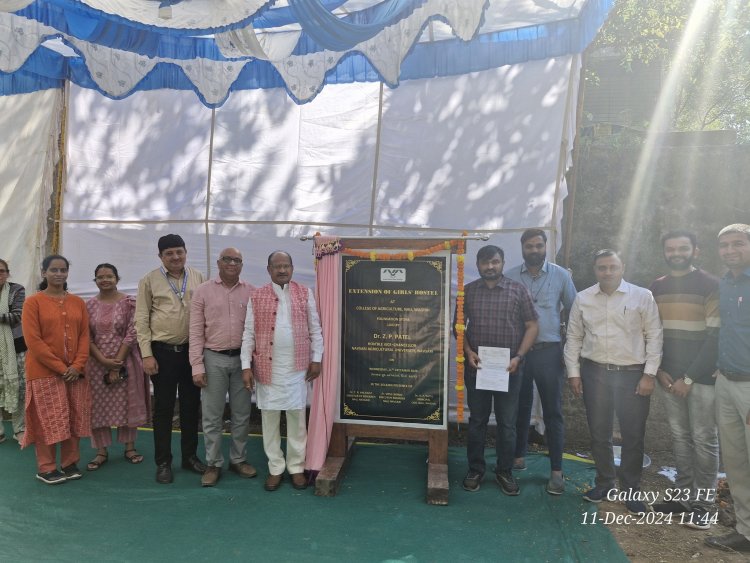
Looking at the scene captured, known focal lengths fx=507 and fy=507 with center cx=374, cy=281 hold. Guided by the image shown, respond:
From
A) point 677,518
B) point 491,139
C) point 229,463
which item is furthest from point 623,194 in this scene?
point 229,463

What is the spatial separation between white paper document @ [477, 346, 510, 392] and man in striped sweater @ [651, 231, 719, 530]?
902 millimetres

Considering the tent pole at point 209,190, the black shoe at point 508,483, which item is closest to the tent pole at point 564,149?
the black shoe at point 508,483

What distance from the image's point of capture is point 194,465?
3570 mm

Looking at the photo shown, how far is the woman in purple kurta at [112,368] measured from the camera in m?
3.60

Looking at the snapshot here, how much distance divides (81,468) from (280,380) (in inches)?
67.7

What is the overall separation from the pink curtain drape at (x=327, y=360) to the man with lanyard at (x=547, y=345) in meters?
1.24

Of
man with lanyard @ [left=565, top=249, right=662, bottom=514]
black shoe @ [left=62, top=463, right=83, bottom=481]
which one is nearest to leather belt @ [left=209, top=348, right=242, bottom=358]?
black shoe @ [left=62, top=463, right=83, bottom=481]

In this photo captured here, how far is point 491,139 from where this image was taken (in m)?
4.22

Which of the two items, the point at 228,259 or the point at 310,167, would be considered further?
the point at 310,167

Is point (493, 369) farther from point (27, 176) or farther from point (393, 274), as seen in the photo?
point (27, 176)

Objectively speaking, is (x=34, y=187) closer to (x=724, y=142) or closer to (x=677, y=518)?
(x=677, y=518)

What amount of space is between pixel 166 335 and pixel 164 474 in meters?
0.94

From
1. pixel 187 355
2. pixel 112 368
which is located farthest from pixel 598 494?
pixel 112 368

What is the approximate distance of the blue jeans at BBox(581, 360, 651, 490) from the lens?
3.09 m
